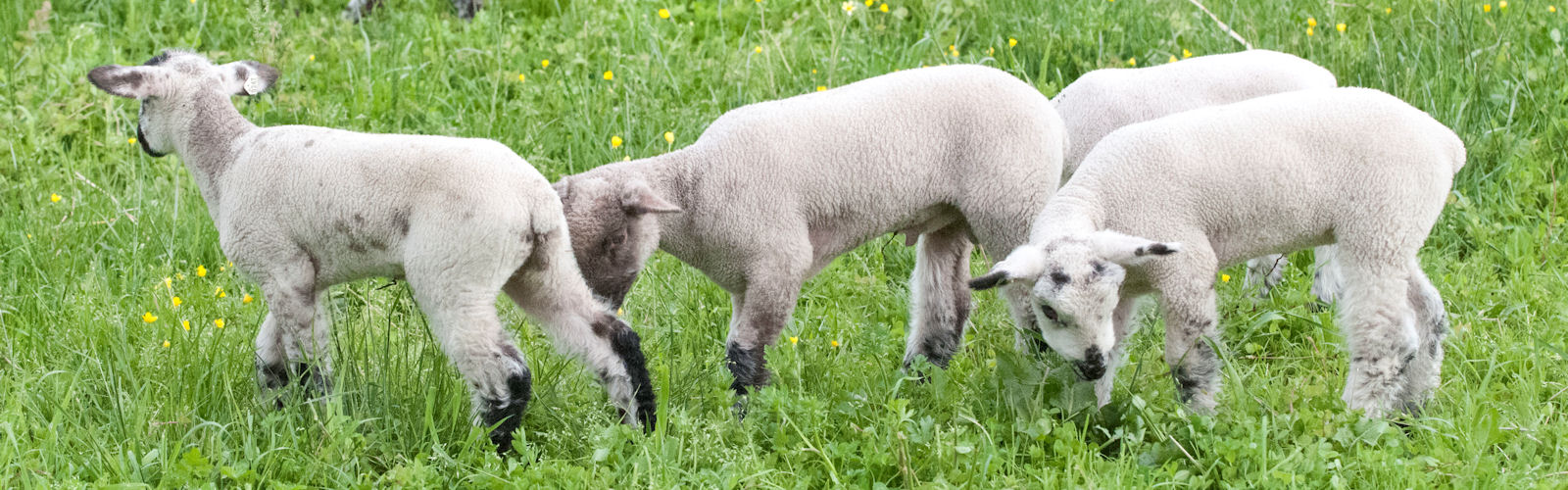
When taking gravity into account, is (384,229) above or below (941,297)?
above

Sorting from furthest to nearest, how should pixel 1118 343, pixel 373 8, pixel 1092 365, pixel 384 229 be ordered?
pixel 373 8, pixel 1118 343, pixel 1092 365, pixel 384 229

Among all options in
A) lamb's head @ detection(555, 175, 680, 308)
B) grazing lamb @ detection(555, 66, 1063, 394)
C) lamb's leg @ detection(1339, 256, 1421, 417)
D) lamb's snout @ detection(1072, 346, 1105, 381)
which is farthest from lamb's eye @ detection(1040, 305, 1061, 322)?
lamb's head @ detection(555, 175, 680, 308)

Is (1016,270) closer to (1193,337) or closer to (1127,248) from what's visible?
(1127,248)

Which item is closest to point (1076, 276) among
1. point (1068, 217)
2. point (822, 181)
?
point (1068, 217)

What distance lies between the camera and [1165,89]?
16.3 ft

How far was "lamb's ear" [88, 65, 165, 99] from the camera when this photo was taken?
389 cm

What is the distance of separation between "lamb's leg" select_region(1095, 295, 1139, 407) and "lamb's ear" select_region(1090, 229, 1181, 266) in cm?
45

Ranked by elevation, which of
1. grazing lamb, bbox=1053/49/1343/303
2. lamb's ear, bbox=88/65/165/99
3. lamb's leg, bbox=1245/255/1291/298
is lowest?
lamb's leg, bbox=1245/255/1291/298

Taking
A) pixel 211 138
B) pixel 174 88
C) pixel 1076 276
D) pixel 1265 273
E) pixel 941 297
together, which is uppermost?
pixel 174 88

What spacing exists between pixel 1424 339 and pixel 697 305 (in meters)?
2.38

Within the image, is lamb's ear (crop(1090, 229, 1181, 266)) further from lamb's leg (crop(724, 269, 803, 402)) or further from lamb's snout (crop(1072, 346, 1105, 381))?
lamb's leg (crop(724, 269, 803, 402))

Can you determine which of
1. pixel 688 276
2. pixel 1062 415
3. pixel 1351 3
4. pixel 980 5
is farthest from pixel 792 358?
pixel 1351 3

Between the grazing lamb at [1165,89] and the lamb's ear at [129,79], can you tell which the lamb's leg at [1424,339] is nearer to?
the grazing lamb at [1165,89]

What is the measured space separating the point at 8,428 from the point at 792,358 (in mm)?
2105
